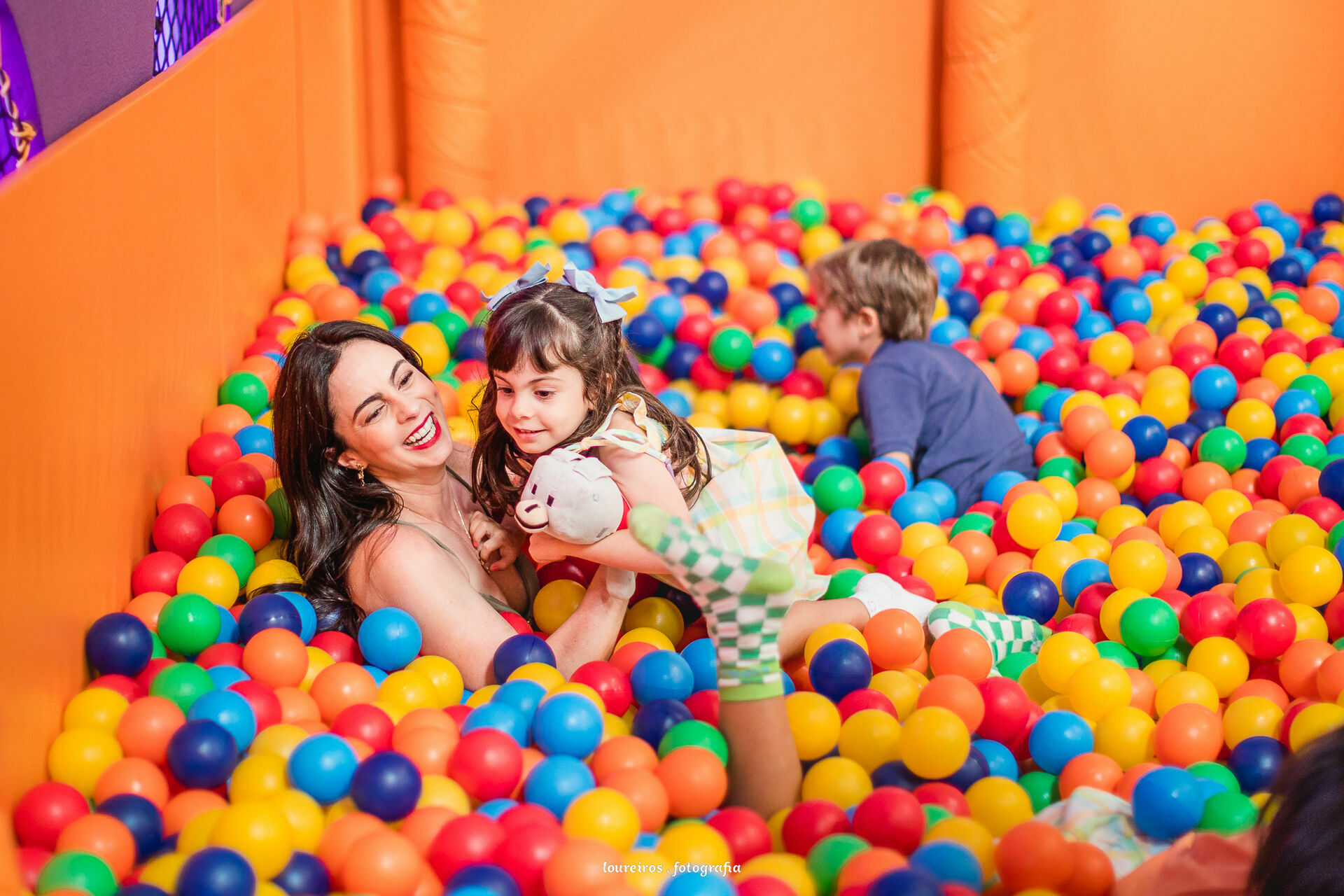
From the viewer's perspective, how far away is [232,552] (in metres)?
2.07

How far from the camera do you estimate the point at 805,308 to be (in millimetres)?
3342

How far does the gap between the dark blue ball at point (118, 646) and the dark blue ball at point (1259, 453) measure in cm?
220

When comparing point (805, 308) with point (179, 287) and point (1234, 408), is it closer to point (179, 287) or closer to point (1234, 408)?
point (1234, 408)

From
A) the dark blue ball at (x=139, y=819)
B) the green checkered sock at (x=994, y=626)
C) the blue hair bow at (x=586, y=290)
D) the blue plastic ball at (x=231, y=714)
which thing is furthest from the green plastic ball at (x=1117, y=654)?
the dark blue ball at (x=139, y=819)

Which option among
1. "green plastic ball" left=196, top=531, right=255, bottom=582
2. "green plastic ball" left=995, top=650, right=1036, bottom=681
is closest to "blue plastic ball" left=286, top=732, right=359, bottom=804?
"green plastic ball" left=196, top=531, right=255, bottom=582

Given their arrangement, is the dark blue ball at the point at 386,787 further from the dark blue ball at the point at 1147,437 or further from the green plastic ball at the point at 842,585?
the dark blue ball at the point at 1147,437

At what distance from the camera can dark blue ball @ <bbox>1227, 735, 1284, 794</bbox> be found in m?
1.56

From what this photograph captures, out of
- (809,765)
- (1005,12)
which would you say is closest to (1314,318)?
(1005,12)

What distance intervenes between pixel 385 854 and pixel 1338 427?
2289 mm

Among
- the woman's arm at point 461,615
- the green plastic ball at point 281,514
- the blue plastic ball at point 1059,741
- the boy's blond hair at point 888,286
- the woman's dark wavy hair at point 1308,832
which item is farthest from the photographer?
the boy's blond hair at point 888,286

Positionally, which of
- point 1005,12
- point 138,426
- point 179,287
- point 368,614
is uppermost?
point 1005,12

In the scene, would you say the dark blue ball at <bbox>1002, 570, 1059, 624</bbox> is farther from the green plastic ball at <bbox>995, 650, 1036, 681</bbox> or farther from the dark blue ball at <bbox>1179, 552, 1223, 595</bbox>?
the dark blue ball at <bbox>1179, 552, 1223, 595</bbox>

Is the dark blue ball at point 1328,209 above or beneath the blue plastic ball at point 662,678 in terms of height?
above

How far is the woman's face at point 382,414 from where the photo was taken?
1952 mm
